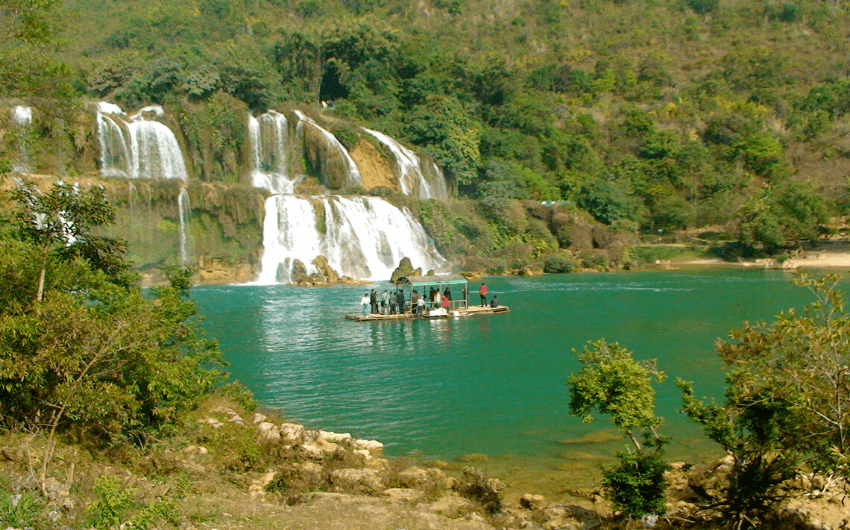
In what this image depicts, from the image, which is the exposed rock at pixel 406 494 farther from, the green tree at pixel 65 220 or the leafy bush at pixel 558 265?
the leafy bush at pixel 558 265

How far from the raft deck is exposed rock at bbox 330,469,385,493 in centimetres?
1696

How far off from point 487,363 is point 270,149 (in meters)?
37.5

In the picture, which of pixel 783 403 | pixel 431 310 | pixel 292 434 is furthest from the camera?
pixel 431 310

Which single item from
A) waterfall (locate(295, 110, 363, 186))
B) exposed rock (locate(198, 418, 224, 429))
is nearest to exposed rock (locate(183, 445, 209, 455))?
exposed rock (locate(198, 418, 224, 429))

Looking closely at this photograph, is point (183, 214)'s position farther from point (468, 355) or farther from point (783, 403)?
point (783, 403)

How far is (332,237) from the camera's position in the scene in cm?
4344

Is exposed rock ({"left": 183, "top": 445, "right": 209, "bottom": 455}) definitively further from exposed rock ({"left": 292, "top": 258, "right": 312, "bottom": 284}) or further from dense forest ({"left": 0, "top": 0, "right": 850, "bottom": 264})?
exposed rock ({"left": 292, "top": 258, "right": 312, "bottom": 284})

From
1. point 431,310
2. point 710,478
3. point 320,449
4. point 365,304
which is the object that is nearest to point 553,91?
point 431,310

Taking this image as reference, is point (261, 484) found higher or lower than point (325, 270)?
lower

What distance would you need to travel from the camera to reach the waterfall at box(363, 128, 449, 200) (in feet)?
186

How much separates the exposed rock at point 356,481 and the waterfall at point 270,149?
44060 mm

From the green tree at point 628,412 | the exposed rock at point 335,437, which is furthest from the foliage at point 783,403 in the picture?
the exposed rock at point 335,437

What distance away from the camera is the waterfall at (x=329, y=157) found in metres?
53.0

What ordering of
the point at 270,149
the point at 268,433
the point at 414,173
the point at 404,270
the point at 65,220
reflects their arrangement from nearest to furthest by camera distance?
1. the point at 65,220
2. the point at 268,433
3. the point at 404,270
4. the point at 270,149
5. the point at 414,173
